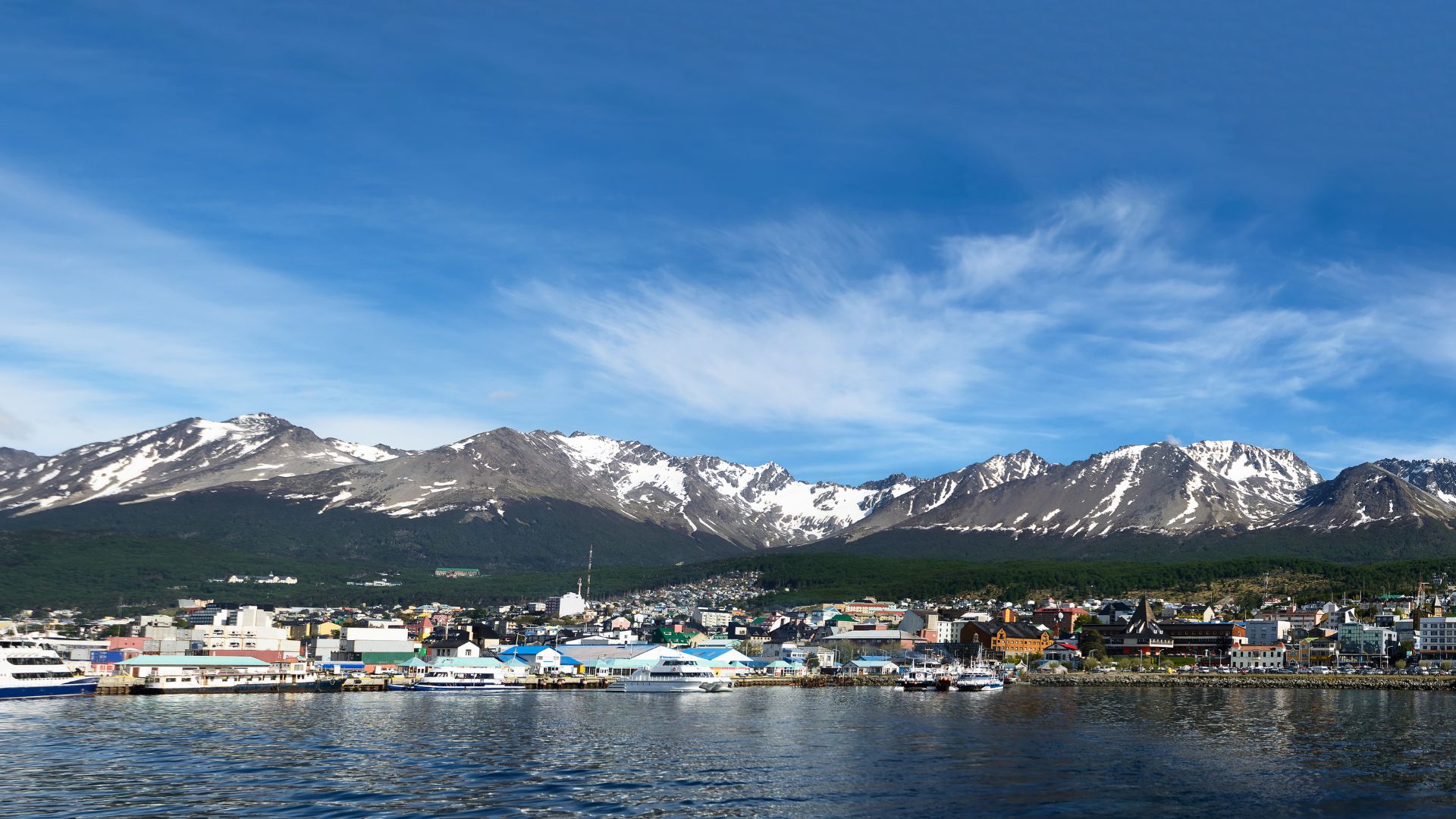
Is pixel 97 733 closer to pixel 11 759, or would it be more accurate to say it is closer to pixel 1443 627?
pixel 11 759

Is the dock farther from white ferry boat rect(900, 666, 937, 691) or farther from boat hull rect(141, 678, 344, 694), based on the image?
white ferry boat rect(900, 666, 937, 691)

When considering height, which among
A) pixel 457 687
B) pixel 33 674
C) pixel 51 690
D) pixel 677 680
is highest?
pixel 33 674

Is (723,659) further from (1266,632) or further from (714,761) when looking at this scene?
(1266,632)

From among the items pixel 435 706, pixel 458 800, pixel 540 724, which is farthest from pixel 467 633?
pixel 458 800

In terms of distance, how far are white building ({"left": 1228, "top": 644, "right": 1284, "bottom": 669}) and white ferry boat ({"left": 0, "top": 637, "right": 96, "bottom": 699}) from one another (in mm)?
135003

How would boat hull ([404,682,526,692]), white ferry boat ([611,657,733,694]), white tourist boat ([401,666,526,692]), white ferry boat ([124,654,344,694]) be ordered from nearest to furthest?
white ferry boat ([124,654,344,694]) → boat hull ([404,682,526,692]) → white tourist boat ([401,666,526,692]) → white ferry boat ([611,657,733,694])

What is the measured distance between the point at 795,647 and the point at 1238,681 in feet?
195

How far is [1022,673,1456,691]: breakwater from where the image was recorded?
118m

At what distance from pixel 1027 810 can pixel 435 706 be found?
2145 inches

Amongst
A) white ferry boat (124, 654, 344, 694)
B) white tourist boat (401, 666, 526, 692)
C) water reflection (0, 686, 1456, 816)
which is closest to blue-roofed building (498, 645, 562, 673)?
white tourist boat (401, 666, 526, 692)

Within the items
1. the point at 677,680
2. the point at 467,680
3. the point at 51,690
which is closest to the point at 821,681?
the point at 677,680

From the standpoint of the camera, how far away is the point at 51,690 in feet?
275

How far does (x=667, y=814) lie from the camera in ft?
112

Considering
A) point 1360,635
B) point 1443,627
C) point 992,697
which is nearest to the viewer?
point 992,697
